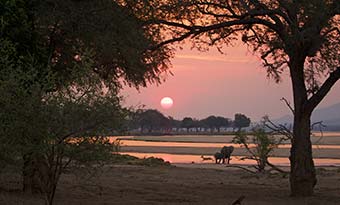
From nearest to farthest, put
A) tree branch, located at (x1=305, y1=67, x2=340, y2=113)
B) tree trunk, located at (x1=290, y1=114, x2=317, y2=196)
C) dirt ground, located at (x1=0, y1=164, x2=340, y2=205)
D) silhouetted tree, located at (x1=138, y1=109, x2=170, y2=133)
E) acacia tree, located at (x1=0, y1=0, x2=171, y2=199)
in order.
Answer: acacia tree, located at (x1=0, y1=0, x2=171, y2=199)
dirt ground, located at (x1=0, y1=164, x2=340, y2=205)
tree branch, located at (x1=305, y1=67, x2=340, y2=113)
tree trunk, located at (x1=290, y1=114, x2=317, y2=196)
silhouetted tree, located at (x1=138, y1=109, x2=170, y2=133)

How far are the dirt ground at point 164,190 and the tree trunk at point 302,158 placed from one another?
1.48ft

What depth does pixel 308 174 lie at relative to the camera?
65.3 ft

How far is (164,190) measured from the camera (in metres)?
23.0

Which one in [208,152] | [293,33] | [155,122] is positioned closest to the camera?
[293,33]

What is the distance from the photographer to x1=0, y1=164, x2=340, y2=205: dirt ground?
62.8ft

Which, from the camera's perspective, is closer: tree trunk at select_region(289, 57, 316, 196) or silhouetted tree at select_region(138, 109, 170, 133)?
tree trunk at select_region(289, 57, 316, 196)

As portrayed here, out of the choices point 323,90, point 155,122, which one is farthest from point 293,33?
point 155,122

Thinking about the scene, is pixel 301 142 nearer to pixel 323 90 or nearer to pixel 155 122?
pixel 323 90

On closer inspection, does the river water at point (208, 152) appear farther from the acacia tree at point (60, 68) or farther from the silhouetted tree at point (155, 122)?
the silhouetted tree at point (155, 122)

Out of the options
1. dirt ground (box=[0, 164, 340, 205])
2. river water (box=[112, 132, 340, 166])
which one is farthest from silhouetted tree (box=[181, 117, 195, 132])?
dirt ground (box=[0, 164, 340, 205])

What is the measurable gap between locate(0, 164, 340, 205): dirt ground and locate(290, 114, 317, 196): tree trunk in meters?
0.45

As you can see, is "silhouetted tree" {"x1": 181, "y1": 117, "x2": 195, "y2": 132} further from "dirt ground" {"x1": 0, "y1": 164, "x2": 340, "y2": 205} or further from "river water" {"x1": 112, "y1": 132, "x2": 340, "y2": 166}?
"dirt ground" {"x1": 0, "y1": 164, "x2": 340, "y2": 205}

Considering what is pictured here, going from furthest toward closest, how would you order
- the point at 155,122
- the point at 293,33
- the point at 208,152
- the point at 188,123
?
1. the point at 188,123
2. the point at 155,122
3. the point at 208,152
4. the point at 293,33

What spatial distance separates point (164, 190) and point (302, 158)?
5.45 metres
